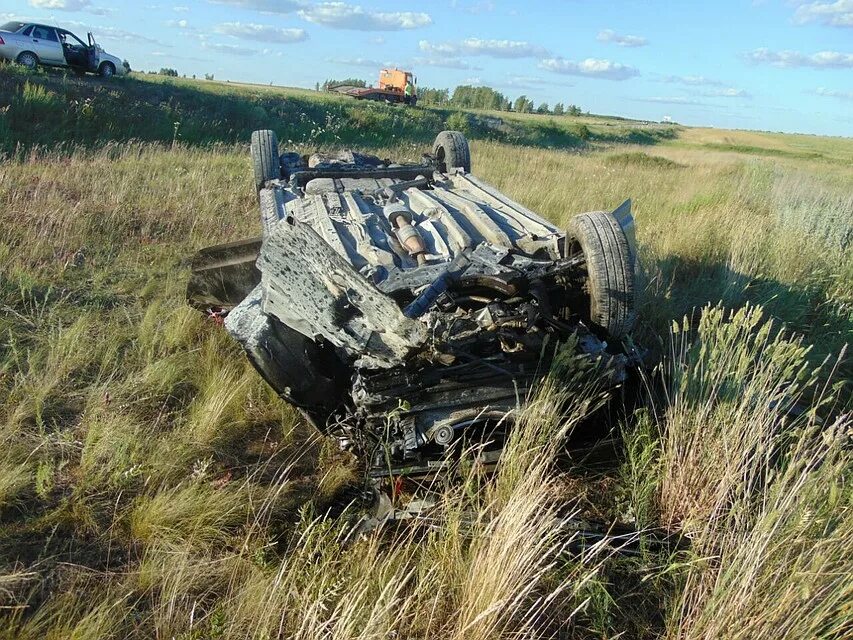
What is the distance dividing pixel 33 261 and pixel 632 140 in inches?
1640

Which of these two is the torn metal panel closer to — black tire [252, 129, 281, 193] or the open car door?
black tire [252, 129, 281, 193]

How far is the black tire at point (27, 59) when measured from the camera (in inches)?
643

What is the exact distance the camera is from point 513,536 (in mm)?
2082

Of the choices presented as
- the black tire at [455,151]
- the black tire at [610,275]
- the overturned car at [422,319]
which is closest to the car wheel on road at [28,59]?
the black tire at [455,151]

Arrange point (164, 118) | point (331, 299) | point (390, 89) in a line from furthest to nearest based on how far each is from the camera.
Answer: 1. point (390, 89)
2. point (164, 118)
3. point (331, 299)

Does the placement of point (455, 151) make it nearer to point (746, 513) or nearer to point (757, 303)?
point (757, 303)

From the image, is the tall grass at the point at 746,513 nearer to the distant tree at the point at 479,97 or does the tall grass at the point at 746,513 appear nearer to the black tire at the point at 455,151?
the black tire at the point at 455,151

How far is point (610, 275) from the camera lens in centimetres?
325

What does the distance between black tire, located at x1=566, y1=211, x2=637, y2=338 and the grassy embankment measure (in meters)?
0.40

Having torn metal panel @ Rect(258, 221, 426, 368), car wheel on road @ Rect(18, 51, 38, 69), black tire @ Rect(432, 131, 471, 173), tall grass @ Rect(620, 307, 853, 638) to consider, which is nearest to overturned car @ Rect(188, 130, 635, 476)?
torn metal panel @ Rect(258, 221, 426, 368)

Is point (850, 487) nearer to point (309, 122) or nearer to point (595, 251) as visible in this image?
point (595, 251)

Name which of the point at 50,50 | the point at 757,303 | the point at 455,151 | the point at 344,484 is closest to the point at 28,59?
the point at 50,50

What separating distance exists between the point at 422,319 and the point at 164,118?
1500cm

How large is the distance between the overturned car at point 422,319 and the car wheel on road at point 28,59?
672 inches
